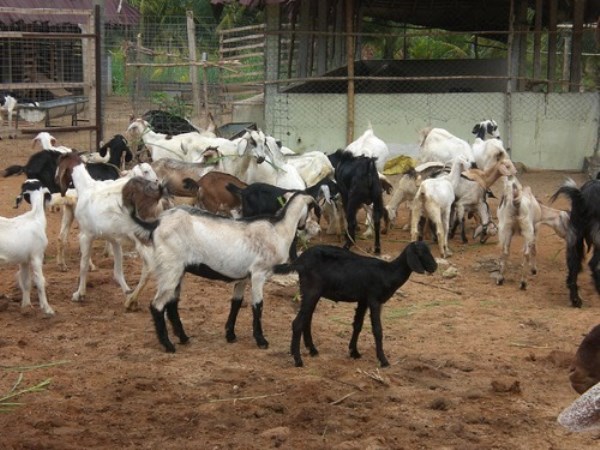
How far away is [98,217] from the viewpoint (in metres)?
9.15

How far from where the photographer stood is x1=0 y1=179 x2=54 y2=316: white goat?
27.6 feet

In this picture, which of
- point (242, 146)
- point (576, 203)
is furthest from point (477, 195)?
point (242, 146)

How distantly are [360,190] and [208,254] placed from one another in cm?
418

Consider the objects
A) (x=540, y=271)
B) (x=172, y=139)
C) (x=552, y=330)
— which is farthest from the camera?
(x=172, y=139)

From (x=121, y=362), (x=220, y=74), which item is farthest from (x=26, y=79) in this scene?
(x=121, y=362)

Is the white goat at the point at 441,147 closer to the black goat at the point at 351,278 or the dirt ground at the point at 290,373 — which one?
the dirt ground at the point at 290,373

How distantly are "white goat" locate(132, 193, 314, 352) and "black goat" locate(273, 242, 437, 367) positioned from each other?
510 mm

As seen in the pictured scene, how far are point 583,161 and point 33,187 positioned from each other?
11100 mm

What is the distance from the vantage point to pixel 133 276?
33.9ft

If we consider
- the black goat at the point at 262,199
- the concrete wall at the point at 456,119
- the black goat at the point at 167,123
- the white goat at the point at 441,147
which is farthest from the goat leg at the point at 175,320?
the concrete wall at the point at 456,119

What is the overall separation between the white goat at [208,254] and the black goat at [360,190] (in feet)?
11.7

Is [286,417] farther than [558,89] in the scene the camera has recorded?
No

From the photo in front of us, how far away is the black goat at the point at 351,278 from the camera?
7.41 m

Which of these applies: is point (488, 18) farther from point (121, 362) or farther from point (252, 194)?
point (121, 362)
